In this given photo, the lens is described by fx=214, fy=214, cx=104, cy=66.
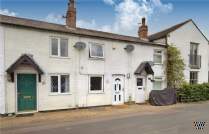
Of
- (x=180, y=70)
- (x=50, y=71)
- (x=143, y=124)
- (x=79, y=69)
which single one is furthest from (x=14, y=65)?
(x=180, y=70)

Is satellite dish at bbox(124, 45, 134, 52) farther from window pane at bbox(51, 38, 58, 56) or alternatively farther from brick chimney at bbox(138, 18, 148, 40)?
window pane at bbox(51, 38, 58, 56)

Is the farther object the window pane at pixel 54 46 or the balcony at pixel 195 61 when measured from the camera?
the balcony at pixel 195 61

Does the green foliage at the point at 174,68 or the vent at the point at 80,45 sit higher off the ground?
the vent at the point at 80,45

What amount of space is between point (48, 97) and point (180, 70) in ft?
43.7

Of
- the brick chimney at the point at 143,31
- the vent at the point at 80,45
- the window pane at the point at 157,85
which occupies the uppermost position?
the brick chimney at the point at 143,31

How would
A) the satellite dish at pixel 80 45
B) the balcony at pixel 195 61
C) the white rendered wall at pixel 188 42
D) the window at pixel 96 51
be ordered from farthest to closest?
the balcony at pixel 195 61 → the white rendered wall at pixel 188 42 → the window at pixel 96 51 → the satellite dish at pixel 80 45

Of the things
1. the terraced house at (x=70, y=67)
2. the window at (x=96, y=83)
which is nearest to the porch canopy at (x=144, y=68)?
the terraced house at (x=70, y=67)

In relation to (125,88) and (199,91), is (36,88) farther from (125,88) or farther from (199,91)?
(199,91)

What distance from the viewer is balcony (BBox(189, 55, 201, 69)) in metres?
22.8

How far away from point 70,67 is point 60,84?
1.34 metres

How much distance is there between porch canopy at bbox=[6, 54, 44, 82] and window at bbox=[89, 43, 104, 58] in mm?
4158

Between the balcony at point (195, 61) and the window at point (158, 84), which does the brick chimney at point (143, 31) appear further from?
the balcony at point (195, 61)

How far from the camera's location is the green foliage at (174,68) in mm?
20500

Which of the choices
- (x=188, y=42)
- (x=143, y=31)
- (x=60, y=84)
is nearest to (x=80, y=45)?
(x=60, y=84)
